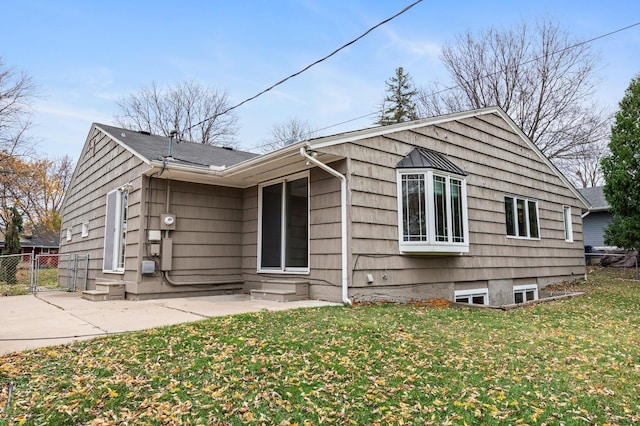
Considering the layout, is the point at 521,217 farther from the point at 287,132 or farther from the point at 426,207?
the point at 287,132

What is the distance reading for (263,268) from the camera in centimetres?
789

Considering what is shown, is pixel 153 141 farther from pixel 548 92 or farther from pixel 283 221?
pixel 548 92

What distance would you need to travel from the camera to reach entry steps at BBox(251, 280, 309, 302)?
6.46m

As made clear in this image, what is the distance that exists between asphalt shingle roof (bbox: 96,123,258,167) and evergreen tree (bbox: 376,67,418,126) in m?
16.1

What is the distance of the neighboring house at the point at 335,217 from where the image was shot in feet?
21.2

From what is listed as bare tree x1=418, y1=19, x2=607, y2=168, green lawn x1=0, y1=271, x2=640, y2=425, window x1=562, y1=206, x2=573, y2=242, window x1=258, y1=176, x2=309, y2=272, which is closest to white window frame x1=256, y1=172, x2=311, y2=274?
window x1=258, y1=176, x2=309, y2=272

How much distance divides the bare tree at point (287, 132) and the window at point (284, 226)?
60.1 ft

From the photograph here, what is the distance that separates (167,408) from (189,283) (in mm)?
5279

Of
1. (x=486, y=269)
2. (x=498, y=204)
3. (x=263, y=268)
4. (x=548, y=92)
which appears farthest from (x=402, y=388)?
(x=548, y=92)

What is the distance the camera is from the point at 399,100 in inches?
1008

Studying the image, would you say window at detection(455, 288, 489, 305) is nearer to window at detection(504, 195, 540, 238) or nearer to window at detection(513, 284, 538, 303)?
window at detection(513, 284, 538, 303)

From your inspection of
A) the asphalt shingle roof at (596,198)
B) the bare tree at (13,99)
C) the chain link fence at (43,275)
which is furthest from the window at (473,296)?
the bare tree at (13,99)

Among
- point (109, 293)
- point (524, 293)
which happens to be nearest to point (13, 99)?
point (109, 293)

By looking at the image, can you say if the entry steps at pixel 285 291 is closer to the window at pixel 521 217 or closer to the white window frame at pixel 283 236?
the white window frame at pixel 283 236
